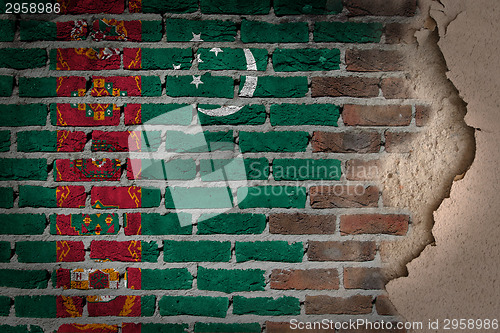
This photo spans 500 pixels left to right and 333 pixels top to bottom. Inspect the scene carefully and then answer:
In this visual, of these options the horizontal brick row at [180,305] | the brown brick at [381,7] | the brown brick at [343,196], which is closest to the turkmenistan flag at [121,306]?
the horizontal brick row at [180,305]

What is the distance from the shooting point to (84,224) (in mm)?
907

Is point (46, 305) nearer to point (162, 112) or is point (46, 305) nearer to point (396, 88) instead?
point (162, 112)

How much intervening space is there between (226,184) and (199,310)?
0.42 m

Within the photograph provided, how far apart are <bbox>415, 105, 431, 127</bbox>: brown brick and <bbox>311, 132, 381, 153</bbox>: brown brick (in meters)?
0.14

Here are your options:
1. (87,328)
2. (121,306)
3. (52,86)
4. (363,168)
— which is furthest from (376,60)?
(87,328)

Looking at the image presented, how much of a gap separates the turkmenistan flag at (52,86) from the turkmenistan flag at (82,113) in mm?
42

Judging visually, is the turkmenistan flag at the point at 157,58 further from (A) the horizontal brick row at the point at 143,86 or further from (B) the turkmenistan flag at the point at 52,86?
(B) the turkmenistan flag at the point at 52,86

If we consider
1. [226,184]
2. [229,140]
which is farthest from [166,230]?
[229,140]

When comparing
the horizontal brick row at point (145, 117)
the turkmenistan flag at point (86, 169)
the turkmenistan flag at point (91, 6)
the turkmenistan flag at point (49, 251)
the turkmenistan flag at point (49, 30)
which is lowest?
the turkmenistan flag at point (49, 251)

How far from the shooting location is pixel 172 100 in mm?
901

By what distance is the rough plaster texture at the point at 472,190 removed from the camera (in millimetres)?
885

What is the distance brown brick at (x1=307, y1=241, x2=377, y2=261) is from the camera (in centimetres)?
91

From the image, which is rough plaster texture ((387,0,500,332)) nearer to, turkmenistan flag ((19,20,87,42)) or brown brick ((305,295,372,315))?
brown brick ((305,295,372,315))

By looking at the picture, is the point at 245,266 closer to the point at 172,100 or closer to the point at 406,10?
the point at 172,100
